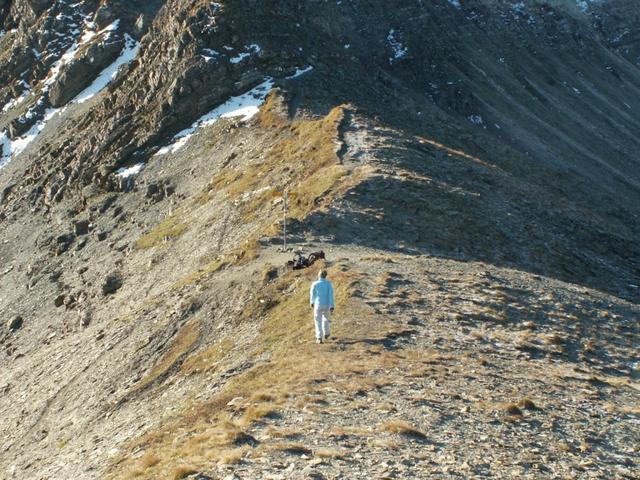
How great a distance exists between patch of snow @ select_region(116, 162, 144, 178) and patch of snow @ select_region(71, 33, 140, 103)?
75.3 ft

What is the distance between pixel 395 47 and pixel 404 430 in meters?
80.0

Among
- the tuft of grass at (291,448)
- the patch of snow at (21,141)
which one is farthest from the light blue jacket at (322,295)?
the patch of snow at (21,141)

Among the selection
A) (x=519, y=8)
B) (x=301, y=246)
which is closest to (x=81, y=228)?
(x=301, y=246)

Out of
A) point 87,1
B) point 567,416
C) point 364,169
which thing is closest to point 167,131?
point 364,169

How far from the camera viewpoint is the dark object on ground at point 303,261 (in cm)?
2675

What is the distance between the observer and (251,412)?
48.3 ft

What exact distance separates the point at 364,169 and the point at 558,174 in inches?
1094

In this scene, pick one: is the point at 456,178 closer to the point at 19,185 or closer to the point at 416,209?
the point at 416,209

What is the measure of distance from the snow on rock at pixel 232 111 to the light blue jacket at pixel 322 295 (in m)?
38.2

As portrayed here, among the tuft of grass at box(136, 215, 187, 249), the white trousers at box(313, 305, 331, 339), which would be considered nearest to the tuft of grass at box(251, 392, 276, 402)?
the white trousers at box(313, 305, 331, 339)

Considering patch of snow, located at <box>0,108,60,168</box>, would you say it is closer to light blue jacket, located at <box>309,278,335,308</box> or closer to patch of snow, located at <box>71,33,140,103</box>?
patch of snow, located at <box>71,33,140,103</box>

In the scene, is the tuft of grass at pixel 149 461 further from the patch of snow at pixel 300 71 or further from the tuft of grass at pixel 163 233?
the patch of snow at pixel 300 71

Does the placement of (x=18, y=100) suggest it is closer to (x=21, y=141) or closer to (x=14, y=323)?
(x=21, y=141)

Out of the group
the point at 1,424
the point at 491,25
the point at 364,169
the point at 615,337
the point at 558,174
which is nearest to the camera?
the point at 615,337
